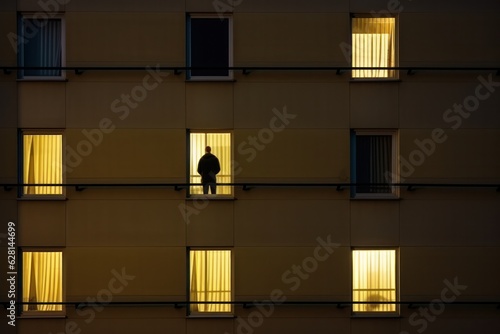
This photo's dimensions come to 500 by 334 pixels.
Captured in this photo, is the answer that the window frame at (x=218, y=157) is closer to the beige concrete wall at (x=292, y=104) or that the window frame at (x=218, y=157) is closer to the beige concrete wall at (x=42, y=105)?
the beige concrete wall at (x=292, y=104)

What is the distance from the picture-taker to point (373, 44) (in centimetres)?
1822

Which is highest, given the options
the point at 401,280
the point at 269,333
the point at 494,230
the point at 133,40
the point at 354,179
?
the point at 133,40

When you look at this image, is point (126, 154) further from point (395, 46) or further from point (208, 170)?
point (395, 46)

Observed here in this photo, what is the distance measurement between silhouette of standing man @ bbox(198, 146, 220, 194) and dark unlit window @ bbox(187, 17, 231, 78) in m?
1.89

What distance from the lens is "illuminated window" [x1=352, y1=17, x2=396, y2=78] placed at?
18172 millimetres

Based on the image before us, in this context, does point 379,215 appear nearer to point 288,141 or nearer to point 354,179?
point 354,179

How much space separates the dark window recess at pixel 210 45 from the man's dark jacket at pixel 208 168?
2071 millimetres

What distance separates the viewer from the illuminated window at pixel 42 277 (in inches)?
702

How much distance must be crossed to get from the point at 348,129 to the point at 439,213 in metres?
2.95

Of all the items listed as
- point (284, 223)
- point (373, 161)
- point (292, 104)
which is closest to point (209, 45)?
point (292, 104)

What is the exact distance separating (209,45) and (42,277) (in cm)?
691

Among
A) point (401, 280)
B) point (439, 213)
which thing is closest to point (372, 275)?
point (401, 280)

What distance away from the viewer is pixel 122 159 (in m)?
17.6

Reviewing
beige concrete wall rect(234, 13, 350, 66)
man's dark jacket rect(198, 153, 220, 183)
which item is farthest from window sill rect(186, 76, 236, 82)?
man's dark jacket rect(198, 153, 220, 183)
